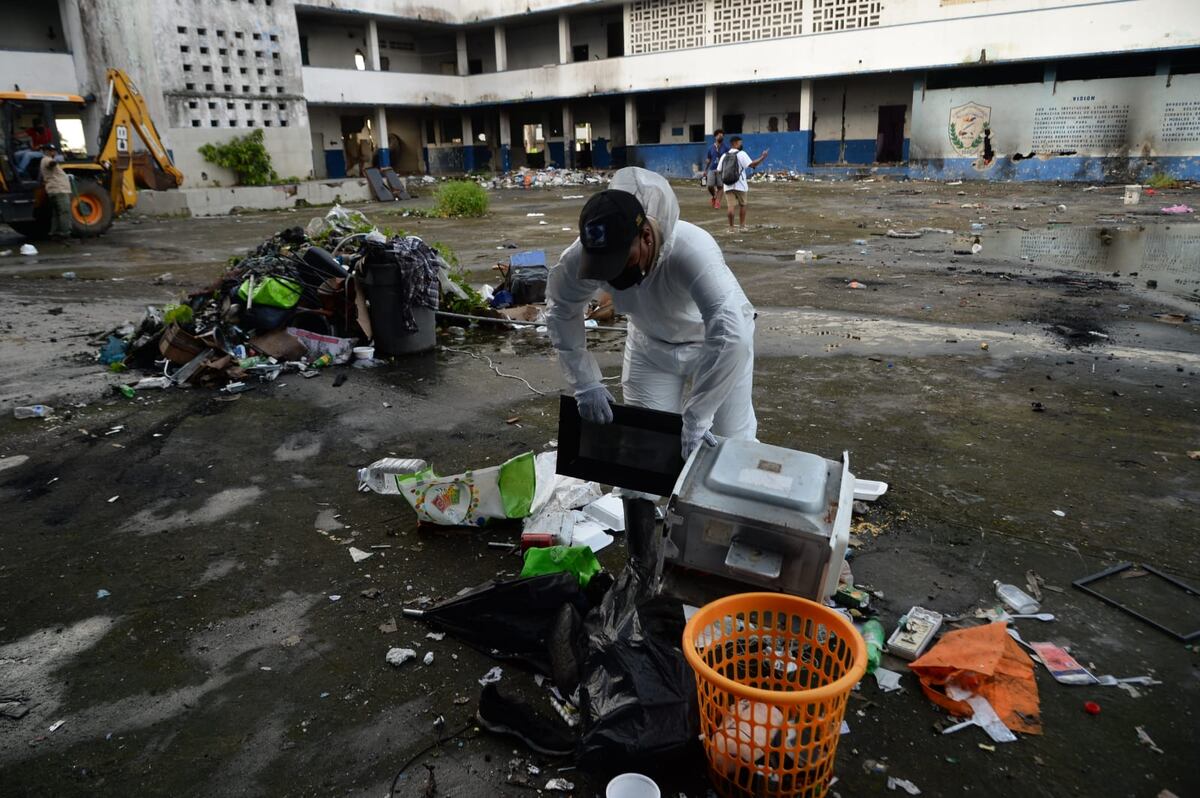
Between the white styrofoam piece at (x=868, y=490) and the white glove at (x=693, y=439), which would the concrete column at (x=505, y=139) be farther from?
the white glove at (x=693, y=439)

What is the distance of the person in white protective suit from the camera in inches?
93.0

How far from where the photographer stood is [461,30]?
32875 millimetres

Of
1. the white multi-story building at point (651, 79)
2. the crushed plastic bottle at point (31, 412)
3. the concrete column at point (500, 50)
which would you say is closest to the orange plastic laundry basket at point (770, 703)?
the crushed plastic bottle at point (31, 412)

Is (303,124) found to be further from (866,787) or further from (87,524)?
(866,787)

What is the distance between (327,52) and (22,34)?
10914 millimetres

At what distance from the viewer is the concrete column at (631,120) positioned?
30266mm

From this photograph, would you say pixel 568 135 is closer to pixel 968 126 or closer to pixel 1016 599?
pixel 968 126

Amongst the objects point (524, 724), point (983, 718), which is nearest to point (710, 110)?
point (983, 718)

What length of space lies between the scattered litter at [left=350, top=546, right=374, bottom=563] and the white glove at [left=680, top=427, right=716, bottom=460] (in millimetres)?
1634

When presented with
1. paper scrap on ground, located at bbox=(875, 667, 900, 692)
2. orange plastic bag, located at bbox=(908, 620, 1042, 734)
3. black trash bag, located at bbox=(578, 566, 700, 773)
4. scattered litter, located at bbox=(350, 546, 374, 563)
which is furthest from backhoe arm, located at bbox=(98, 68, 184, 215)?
orange plastic bag, located at bbox=(908, 620, 1042, 734)

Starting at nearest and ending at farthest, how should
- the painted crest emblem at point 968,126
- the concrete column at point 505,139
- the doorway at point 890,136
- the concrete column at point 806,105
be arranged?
1. the painted crest emblem at point 968,126
2. the concrete column at point 806,105
3. the doorway at point 890,136
4. the concrete column at point 505,139

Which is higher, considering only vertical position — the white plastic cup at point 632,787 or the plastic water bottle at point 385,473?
the plastic water bottle at point 385,473

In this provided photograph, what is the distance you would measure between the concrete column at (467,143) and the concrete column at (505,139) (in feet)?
4.86

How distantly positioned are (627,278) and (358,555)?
1.84 meters
